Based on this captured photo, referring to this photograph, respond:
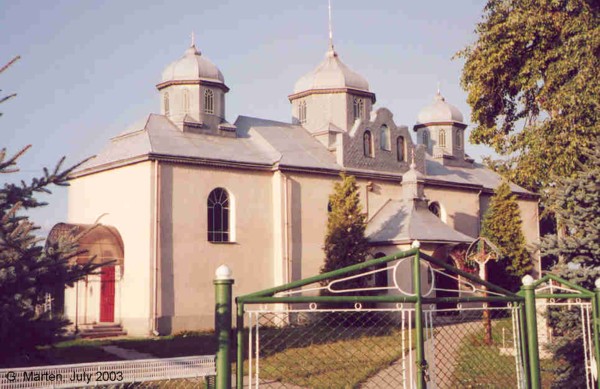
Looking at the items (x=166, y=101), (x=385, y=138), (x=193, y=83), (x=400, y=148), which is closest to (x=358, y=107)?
(x=385, y=138)

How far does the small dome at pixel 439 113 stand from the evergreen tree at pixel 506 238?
259 inches

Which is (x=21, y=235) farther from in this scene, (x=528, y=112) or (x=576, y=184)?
(x=528, y=112)

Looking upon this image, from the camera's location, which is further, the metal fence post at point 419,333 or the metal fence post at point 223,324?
the metal fence post at point 419,333

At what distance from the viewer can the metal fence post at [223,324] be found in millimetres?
4188

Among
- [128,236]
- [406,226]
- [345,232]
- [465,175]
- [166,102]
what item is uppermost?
[166,102]

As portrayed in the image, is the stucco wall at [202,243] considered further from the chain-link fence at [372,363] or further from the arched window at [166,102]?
the chain-link fence at [372,363]

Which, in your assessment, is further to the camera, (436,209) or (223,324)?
(436,209)

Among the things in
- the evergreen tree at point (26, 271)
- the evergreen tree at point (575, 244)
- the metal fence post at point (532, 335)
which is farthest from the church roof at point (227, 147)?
the metal fence post at point (532, 335)

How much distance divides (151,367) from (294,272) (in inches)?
469

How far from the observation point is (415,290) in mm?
5152

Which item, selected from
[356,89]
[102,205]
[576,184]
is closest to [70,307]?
[102,205]

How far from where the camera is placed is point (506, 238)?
28984 millimetres

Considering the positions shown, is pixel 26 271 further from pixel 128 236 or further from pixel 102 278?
pixel 102 278

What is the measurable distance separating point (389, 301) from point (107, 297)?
18.8m
